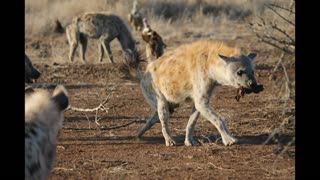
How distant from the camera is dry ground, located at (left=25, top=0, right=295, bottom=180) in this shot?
6384mm

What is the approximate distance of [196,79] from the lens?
299 inches

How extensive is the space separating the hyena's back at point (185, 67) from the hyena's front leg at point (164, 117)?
86 millimetres

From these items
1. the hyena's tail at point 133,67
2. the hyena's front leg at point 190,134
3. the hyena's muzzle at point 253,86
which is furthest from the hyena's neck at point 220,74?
the hyena's tail at point 133,67

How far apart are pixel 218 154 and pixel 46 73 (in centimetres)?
706

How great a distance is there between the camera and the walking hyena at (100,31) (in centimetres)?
1561

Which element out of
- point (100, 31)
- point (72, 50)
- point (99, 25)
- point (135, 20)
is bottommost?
point (135, 20)

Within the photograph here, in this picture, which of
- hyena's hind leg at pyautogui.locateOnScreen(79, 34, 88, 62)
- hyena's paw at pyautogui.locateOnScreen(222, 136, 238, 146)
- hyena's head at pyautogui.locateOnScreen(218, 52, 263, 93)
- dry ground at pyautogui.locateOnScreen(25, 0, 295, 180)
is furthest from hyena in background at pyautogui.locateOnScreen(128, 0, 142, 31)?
hyena's paw at pyautogui.locateOnScreen(222, 136, 238, 146)

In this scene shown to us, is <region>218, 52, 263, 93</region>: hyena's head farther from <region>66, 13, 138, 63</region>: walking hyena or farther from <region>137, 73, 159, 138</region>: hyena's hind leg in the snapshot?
<region>66, 13, 138, 63</region>: walking hyena

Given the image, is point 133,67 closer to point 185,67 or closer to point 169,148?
point 185,67

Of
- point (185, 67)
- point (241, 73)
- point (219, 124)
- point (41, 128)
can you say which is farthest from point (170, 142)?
point (41, 128)

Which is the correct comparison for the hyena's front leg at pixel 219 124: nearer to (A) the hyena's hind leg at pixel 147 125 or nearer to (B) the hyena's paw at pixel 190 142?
(B) the hyena's paw at pixel 190 142

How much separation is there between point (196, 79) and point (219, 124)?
60 cm

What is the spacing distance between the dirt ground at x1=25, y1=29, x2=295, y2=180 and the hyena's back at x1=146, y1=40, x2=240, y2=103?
1.99 feet
